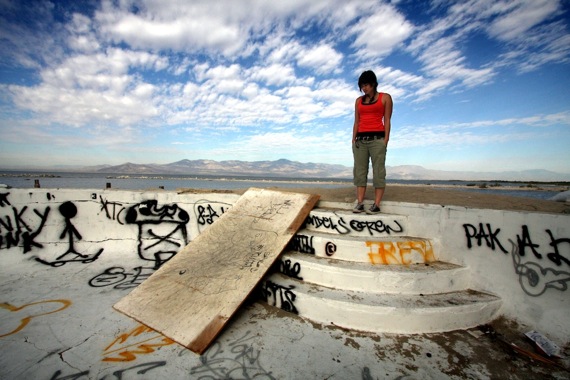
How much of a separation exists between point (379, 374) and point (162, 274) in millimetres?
3005

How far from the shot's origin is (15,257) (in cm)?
485

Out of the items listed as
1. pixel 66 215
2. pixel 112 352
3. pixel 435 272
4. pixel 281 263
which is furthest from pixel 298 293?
pixel 66 215

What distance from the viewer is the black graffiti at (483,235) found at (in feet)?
9.81

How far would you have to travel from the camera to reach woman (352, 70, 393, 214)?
3854 mm

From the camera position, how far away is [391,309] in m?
2.59

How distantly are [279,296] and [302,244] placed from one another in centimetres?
83

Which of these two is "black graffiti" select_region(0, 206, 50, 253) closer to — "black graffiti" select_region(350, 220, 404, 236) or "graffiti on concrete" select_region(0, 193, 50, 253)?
"graffiti on concrete" select_region(0, 193, 50, 253)

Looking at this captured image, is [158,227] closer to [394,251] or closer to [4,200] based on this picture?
Result: [4,200]

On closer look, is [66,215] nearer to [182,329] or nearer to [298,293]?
[182,329]

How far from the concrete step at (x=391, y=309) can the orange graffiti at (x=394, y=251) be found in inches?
18.5

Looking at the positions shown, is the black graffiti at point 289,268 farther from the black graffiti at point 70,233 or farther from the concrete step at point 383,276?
the black graffiti at point 70,233

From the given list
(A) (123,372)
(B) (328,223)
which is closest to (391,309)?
(B) (328,223)

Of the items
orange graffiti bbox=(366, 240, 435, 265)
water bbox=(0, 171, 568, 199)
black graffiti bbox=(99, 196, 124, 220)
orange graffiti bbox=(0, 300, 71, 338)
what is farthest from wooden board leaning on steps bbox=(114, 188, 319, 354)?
water bbox=(0, 171, 568, 199)

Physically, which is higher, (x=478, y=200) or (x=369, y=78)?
(x=369, y=78)
